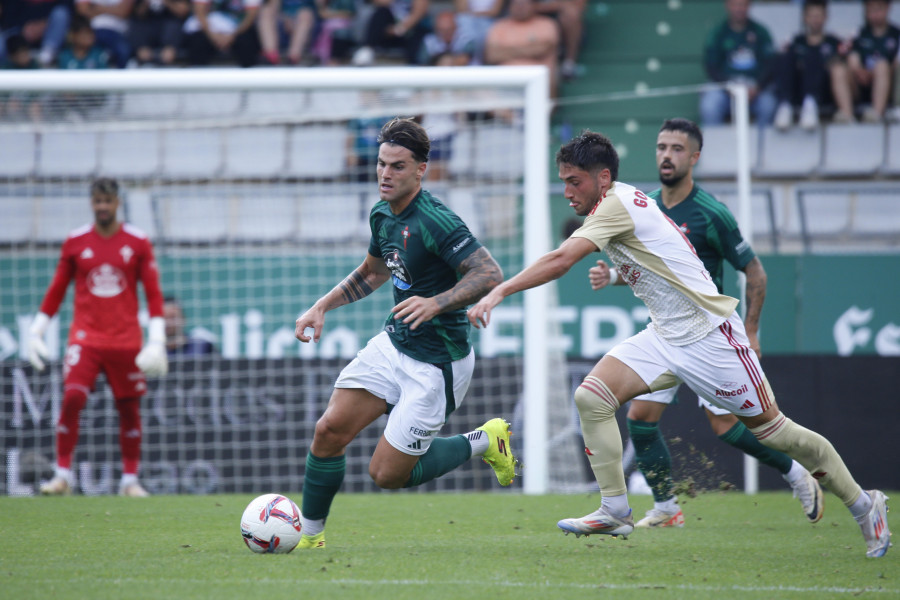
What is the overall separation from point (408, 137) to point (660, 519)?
307 centimetres

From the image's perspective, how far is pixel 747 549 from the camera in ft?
18.4

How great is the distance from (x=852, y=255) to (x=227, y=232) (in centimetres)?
649

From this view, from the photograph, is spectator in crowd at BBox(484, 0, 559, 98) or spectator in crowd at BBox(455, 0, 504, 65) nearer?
spectator in crowd at BBox(484, 0, 559, 98)

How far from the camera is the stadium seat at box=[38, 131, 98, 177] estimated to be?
11039mm

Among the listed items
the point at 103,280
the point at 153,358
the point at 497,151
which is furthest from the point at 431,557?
the point at 497,151

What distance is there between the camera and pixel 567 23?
1438cm

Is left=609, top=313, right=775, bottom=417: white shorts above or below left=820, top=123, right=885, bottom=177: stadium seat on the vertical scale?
below

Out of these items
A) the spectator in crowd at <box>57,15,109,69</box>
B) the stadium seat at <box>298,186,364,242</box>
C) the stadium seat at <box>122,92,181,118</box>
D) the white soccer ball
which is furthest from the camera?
the spectator in crowd at <box>57,15,109,69</box>

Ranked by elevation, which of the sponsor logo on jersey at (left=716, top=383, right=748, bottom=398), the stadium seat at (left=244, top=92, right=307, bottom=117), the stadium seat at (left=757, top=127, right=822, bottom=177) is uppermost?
the stadium seat at (left=244, top=92, right=307, bottom=117)

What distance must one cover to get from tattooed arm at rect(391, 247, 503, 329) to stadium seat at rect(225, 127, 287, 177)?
23.3 feet

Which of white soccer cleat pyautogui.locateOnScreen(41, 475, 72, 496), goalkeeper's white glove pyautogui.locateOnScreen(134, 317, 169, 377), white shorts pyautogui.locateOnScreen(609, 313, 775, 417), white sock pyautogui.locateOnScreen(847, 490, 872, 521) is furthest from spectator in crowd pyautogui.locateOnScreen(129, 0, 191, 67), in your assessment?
white sock pyautogui.locateOnScreen(847, 490, 872, 521)

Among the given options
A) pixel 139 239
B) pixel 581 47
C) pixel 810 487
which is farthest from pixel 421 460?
pixel 581 47

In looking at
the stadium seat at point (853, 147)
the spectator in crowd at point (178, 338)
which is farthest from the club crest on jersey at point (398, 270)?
the stadium seat at point (853, 147)

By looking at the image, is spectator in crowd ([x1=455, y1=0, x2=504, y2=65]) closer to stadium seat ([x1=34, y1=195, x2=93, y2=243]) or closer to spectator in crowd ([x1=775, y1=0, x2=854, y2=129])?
spectator in crowd ([x1=775, y1=0, x2=854, y2=129])
